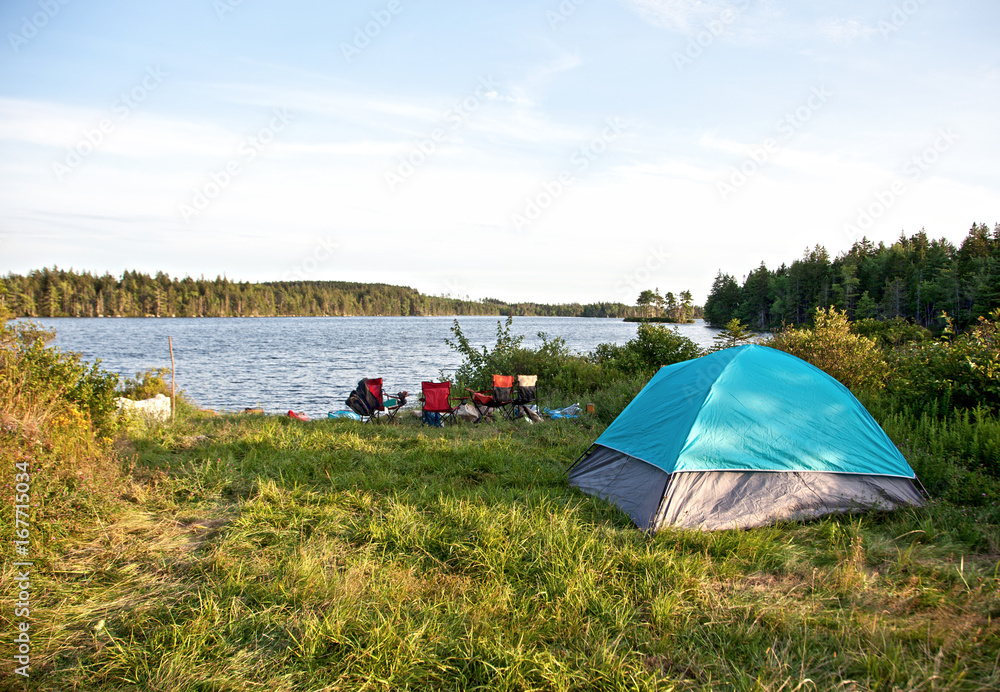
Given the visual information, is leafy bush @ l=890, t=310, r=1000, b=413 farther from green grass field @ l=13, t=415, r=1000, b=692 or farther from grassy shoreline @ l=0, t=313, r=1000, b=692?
green grass field @ l=13, t=415, r=1000, b=692

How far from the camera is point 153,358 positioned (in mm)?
33156

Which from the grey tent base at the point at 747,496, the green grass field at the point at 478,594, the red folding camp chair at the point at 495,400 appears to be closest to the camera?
the green grass field at the point at 478,594

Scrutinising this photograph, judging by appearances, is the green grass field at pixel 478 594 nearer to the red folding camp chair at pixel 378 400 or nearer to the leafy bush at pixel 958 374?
the leafy bush at pixel 958 374

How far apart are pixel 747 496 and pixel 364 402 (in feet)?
25.3

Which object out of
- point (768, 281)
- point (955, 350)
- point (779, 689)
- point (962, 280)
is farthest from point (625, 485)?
point (768, 281)

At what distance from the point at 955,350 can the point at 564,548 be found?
745 cm

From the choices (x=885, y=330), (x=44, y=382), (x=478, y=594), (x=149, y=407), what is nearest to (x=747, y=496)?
(x=478, y=594)

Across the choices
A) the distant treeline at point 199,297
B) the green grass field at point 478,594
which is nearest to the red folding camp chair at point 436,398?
the green grass field at point 478,594

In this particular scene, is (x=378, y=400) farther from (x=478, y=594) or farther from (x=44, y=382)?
(x=478, y=594)

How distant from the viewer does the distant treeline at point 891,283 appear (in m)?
45.2

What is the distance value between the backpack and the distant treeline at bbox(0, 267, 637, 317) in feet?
290

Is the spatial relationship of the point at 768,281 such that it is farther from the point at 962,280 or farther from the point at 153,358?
the point at 153,358

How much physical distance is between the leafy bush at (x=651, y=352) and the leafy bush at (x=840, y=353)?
9.10ft

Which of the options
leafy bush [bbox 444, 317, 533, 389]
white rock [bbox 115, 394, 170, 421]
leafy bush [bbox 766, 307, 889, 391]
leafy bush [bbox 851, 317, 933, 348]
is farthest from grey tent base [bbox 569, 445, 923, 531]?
leafy bush [bbox 851, 317, 933, 348]
